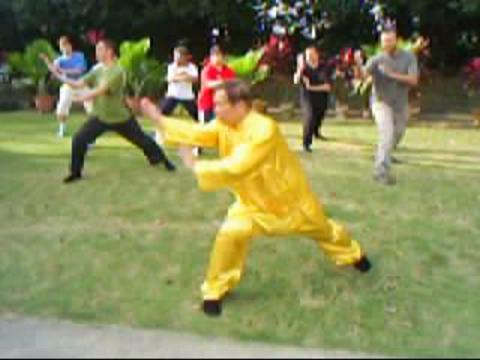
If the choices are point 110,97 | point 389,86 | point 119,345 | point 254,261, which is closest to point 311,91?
point 389,86

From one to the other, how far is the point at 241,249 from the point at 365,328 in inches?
39.9

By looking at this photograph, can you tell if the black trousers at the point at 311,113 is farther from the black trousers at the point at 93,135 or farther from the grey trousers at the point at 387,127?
the black trousers at the point at 93,135

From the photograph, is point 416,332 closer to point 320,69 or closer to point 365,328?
point 365,328

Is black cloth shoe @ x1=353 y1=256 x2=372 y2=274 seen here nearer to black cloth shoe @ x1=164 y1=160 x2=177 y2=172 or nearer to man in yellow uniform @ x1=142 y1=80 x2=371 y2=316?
man in yellow uniform @ x1=142 y1=80 x2=371 y2=316

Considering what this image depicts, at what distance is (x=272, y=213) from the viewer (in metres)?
5.88

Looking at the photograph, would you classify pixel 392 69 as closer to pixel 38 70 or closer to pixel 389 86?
pixel 389 86

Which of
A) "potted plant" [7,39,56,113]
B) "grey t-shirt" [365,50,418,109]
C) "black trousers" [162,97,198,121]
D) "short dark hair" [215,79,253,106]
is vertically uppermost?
"short dark hair" [215,79,253,106]

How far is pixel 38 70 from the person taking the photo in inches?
851

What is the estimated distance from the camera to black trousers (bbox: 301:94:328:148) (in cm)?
1209

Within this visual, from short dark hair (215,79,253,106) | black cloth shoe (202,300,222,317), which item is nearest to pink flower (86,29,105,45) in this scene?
short dark hair (215,79,253,106)

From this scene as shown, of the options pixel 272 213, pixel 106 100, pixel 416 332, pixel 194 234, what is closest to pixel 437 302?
pixel 416 332

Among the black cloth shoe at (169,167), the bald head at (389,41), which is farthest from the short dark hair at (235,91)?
the black cloth shoe at (169,167)

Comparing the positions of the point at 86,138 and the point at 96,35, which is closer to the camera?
the point at 86,138

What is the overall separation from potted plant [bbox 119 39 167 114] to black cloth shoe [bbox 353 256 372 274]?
13.6 m
